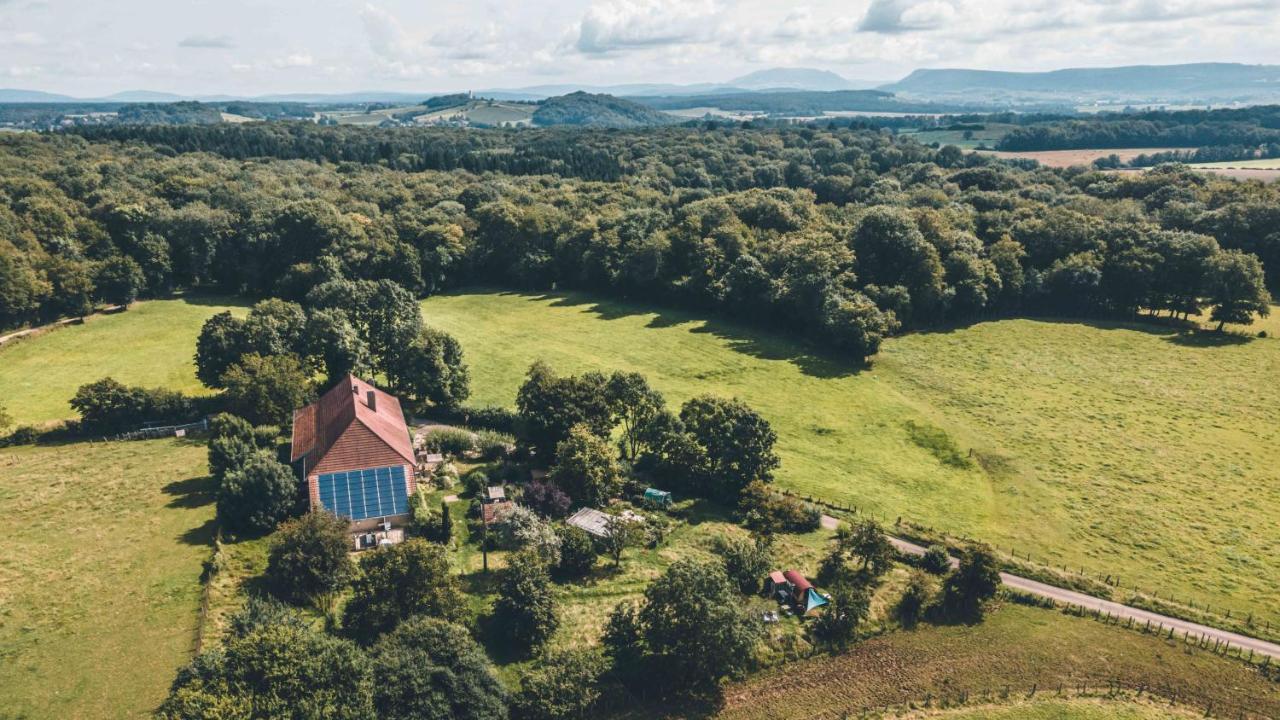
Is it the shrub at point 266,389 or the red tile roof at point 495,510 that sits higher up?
the shrub at point 266,389

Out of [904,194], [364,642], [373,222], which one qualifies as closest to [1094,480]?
[364,642]

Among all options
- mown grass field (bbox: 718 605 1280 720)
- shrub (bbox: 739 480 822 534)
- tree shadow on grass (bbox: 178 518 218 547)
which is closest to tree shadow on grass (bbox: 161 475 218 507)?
tree shadow on grass (bbox: 178 518 218 547)

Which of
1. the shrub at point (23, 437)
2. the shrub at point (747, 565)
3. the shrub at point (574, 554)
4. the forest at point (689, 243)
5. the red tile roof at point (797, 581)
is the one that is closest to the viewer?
the red tile roof at point (797, 581)

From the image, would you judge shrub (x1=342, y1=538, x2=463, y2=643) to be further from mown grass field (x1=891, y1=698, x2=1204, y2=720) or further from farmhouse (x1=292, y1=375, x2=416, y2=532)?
mown grass field (x1=891, y1=698, x2=1204, y2=720)

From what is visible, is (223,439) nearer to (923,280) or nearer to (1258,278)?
(923,280)

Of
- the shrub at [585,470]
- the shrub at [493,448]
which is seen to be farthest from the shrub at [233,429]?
the shrub at [585,470]

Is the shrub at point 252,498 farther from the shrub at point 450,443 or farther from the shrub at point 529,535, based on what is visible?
the shrub at point 529,535
